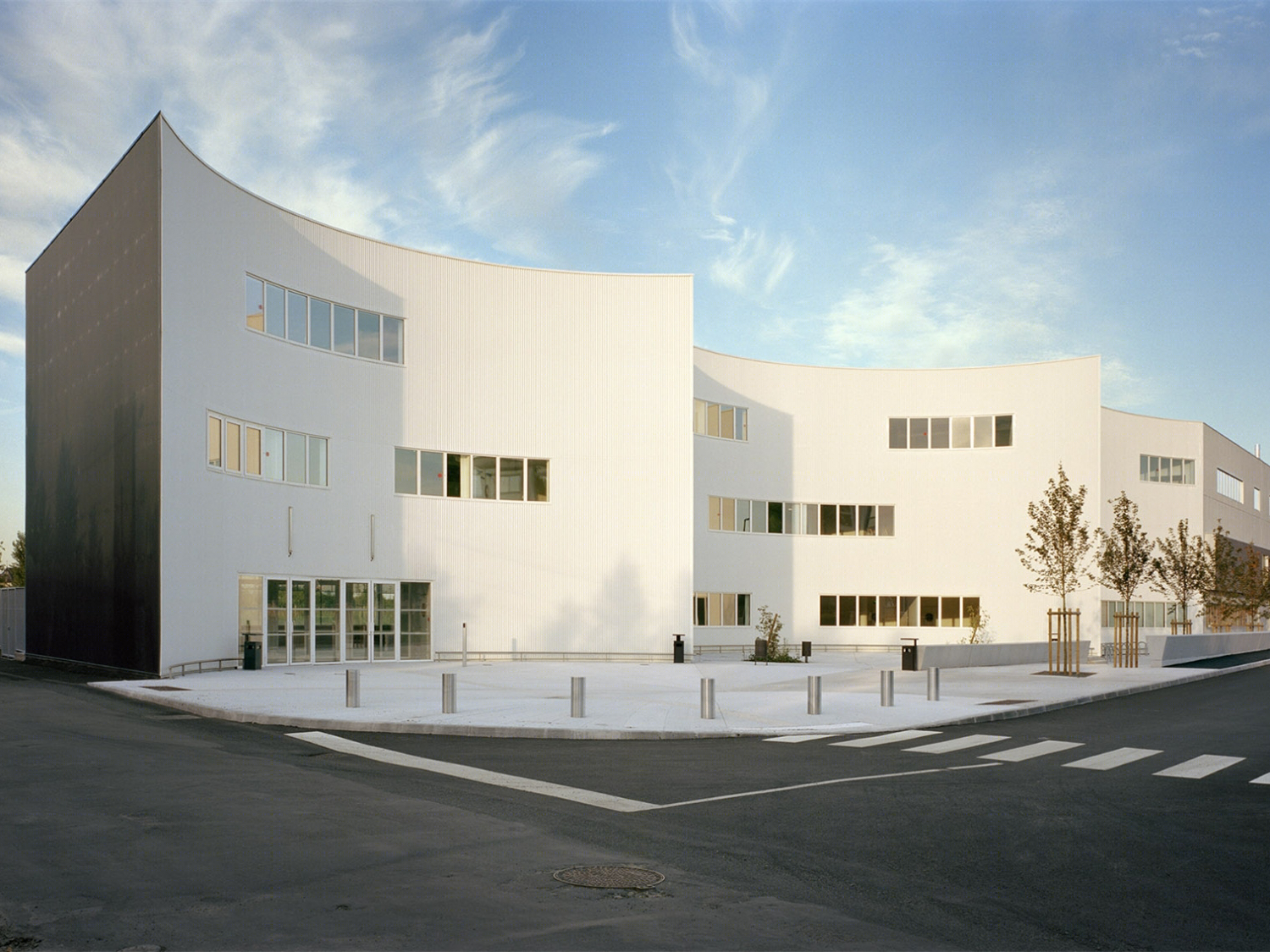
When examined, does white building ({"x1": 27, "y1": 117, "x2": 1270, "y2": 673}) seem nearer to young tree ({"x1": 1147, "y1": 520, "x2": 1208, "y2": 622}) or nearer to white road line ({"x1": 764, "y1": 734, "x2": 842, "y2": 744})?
young tree ({"x1": 1147, "y1": 520, "x2": 1208, "y2": 622})

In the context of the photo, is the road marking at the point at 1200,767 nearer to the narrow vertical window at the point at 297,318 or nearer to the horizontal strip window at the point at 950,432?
the narrow vertical window at the point at 297,318

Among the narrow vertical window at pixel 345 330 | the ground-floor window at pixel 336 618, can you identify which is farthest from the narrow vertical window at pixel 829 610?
the narrow vertical window at pixel 345 330

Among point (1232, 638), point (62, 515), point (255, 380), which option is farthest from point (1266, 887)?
point (1232, 638)

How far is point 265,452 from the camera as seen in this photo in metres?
31.5

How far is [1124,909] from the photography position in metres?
7.13

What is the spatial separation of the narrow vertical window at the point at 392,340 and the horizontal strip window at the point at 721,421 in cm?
1426

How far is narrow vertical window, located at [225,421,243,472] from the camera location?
2995cm

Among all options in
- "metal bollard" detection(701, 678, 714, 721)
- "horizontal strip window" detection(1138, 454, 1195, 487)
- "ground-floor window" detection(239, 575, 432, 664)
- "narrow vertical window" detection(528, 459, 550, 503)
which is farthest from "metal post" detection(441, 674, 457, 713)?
"horizontal strip window" detection(1138, 454, 1195, 487)

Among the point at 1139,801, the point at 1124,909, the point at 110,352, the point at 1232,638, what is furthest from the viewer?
the point at 1232,638

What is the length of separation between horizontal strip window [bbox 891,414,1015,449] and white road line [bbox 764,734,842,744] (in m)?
33.4

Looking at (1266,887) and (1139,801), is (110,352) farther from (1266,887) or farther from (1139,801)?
(1266,887)

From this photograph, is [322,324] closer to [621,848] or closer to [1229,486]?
[621,848]

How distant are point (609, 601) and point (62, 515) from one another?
17807mm

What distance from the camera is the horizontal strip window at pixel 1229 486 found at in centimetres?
6238
